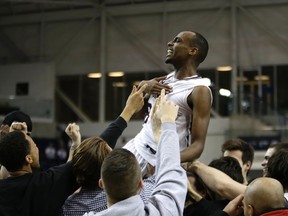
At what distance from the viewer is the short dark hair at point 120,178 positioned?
7.79 ft

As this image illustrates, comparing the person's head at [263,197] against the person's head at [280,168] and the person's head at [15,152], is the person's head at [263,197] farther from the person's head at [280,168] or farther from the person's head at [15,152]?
the person's head at [15,152]

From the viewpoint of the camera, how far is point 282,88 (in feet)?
65.0

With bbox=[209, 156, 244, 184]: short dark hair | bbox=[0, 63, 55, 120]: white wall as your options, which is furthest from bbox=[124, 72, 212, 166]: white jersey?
bbox=[0, 63, 55, 120]: white wall

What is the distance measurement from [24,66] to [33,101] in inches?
95.1

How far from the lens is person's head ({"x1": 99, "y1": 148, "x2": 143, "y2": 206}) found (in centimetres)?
237

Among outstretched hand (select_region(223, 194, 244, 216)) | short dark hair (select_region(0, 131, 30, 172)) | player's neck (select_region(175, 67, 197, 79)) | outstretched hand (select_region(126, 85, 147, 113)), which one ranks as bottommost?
outstretched hand (select_region(223, 194, 244, 216))

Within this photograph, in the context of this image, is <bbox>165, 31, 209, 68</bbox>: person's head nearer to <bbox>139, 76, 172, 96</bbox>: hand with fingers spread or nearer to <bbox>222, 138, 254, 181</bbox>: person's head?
<bbox>139, 76, 172, 96</bbox>: hand with fingers spread

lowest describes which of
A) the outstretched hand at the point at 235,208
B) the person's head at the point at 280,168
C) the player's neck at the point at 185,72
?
the outstretched hand at the point at 235,208

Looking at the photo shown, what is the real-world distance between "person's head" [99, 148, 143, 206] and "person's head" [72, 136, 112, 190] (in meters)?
0.42

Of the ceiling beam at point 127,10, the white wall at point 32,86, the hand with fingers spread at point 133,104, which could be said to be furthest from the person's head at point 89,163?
the ceiling beam at point 127,10

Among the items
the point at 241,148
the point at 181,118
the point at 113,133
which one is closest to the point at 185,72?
the point at 181,118

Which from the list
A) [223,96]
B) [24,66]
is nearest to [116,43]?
[24,66]

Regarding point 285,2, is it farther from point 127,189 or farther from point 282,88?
point 127,189

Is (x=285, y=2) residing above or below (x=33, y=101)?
above
